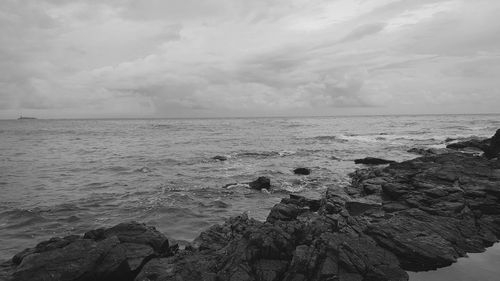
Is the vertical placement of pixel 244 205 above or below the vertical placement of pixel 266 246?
below

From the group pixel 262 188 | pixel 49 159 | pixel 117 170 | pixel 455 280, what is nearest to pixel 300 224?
pixel 455 280

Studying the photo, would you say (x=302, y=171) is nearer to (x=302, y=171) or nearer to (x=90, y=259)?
(x=302, y=171)

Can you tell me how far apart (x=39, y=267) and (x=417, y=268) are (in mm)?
10343

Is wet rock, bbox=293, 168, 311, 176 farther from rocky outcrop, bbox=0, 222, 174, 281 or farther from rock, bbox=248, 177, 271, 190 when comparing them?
rocky outcrop, bbox=0, 222, 174, 281

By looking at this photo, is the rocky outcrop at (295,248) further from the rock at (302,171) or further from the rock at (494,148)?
the rock at (302,171)

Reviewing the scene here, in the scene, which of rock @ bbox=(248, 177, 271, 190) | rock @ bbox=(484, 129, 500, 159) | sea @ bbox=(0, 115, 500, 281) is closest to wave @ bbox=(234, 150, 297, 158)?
sea @ bbox=(0, 115, 500, 281)

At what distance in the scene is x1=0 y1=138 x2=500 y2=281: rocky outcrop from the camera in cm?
918

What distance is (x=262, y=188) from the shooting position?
25.3 metres

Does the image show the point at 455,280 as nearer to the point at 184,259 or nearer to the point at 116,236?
the point at 184,259

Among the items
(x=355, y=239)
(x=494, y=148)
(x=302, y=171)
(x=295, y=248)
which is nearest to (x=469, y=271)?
(x=355, y=239)

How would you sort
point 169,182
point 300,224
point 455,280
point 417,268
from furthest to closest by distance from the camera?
1. point 169,182
2. point 300,224
3. point 417,268
4. point 455,280

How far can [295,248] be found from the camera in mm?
9906

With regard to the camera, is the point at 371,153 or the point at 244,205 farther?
the point at 371,153

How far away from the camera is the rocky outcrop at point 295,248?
918 centimetres
